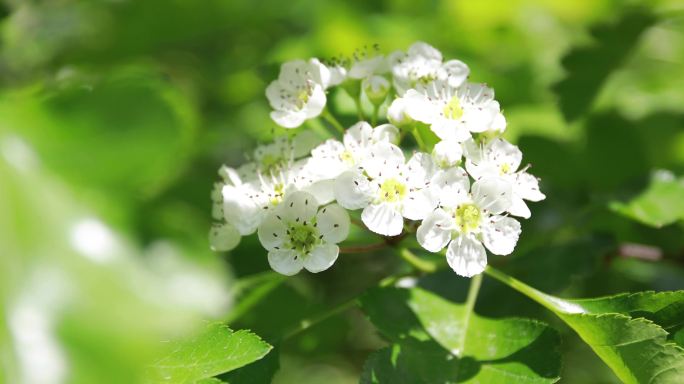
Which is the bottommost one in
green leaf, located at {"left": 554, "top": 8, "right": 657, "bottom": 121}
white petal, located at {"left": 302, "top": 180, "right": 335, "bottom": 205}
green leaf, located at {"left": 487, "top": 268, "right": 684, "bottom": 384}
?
green leaf, located at {"left": 487, "top": 268, "right": 684, "bottom": 384}

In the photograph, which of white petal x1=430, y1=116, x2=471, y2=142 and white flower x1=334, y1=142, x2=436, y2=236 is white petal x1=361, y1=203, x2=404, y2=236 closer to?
white flower x1=334, y1=142, x2=436, y2=236

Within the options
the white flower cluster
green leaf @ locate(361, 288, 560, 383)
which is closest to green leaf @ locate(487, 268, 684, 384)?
green leaf @ locate(361, 288, 560, 383)

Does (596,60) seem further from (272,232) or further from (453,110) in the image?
(272,232)

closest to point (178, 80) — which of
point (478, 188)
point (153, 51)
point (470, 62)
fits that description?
point (153, 51)

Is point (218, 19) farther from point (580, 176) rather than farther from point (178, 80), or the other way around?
point (580, 176)

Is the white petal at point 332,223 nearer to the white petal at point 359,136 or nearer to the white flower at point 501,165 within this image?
the white petal at point 359,136

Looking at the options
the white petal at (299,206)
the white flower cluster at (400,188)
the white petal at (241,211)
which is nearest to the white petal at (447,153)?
the white flower cluster at (400,188)
